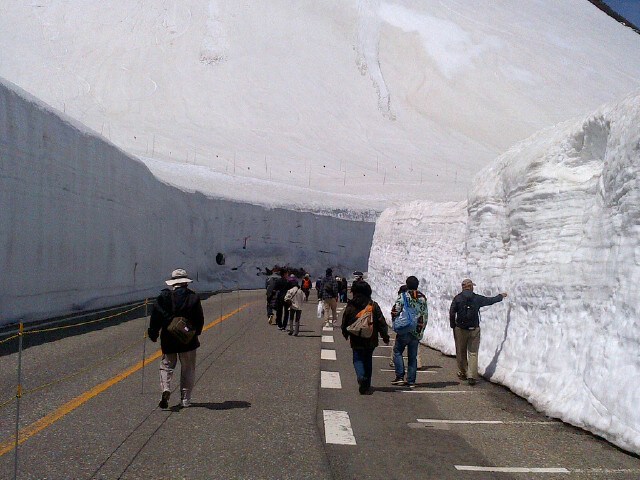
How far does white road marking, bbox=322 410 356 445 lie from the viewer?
24.2ft

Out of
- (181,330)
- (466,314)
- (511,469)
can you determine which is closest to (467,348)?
(466,314)

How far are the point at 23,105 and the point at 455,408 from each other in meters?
14.6

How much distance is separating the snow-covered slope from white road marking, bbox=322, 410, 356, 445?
199 feet

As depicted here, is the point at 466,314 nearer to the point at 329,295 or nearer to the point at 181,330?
the point at 181,330

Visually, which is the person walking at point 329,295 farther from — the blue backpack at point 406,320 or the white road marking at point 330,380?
the blue backpack at point 406,320

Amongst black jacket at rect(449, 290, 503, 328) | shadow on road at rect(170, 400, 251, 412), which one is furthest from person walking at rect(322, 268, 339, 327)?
shadow on road at rect(170, 400, 251, 412)

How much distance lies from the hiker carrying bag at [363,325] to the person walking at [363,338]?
45mm

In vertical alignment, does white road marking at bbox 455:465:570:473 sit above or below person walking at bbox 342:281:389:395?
below

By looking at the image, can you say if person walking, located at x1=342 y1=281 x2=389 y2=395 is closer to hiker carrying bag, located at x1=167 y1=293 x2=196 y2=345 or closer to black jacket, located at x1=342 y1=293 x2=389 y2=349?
black jacket, located at x1=342 y1=293 x2=389 y2=349

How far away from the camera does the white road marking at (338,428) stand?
24.2ft

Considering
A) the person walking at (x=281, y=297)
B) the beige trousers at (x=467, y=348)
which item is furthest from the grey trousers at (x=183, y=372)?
the person walking at (x=281, y=297)

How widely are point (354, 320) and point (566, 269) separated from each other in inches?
109

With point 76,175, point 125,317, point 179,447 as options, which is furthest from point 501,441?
point 76,175

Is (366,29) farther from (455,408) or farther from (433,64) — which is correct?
(455,408)
